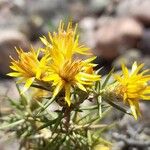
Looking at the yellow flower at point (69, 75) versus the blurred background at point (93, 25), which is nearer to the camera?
the yellow flower at point (69, 75)

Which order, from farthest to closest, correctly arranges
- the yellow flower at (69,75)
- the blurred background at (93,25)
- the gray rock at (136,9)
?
the gray rock at (136,9) < the blurred background at (93,25) < the yellow flower at (69,75)

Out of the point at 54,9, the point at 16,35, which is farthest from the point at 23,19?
the point at 16,35

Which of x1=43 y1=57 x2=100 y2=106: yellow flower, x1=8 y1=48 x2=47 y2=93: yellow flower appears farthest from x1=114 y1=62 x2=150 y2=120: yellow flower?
x1=8 y1=48 x2=47 y2=93: yellow flower

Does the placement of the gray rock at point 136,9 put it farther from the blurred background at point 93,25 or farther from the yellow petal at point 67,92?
the yellow petal at point 67,92

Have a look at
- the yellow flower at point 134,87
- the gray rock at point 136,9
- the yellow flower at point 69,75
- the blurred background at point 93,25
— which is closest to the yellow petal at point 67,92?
the yellow flower at point 69,75

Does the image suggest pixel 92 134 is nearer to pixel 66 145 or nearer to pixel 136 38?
pixel 66 145

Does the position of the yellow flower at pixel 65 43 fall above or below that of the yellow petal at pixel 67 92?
above

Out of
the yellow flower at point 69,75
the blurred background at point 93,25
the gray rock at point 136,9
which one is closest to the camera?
the yellow flower at point 69,75
